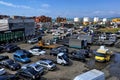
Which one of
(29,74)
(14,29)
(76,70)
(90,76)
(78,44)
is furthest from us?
(14,29)

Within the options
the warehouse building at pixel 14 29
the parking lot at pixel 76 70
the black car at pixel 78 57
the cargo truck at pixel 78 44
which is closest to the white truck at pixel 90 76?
the parking lot at pixel 76 70

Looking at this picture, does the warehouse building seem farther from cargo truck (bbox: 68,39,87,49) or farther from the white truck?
the white truck

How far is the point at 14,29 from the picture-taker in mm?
55156

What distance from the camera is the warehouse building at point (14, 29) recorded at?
5113 centimetres

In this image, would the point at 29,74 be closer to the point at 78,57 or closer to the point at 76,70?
the point at 76,70

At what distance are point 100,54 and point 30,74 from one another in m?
17.2

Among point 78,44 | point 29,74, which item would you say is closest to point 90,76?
point 29,74

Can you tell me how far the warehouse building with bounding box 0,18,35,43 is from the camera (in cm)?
5113

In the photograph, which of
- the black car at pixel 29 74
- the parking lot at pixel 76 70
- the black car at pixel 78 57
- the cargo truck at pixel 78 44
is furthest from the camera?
the cargo truck at pixel 78 44

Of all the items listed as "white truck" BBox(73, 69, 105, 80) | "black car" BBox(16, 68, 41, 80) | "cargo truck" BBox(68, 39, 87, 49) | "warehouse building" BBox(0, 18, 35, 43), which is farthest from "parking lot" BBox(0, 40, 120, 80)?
Result: "warehouse building" BBox(0, 18, 35, 43)

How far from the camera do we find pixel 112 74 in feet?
90.1

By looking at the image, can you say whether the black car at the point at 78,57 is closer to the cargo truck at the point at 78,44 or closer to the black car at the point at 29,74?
the cargo truck at the point at 78,44

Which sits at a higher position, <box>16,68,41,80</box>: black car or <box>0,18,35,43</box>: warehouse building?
<box>0,18,35,43</box>: warehouse building

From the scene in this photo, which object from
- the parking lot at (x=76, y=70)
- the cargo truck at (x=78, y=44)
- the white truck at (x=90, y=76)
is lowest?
the parking lot at (x=76, y=70)
